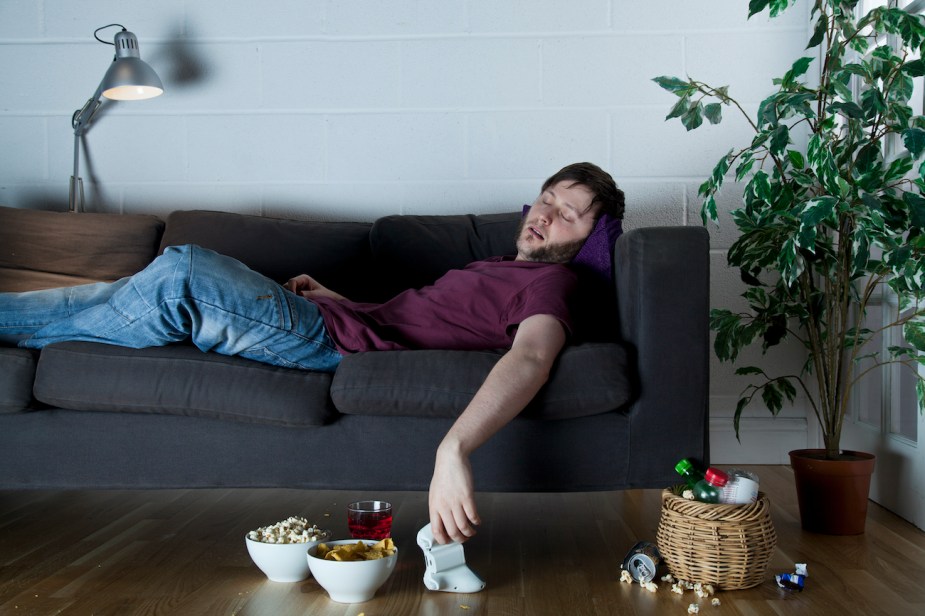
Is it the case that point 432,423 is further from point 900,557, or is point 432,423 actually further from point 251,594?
point 900,557

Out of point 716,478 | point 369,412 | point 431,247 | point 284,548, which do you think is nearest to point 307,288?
point 431,247

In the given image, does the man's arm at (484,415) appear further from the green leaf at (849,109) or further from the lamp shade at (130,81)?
the lamp shade at (130,81)

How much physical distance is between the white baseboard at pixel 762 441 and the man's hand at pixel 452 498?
158 centimetres

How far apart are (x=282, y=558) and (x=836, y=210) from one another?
4.61 feet

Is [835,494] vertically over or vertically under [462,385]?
under

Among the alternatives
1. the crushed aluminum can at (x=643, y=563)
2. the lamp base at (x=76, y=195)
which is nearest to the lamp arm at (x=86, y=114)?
the lamp base at (x=76, y=195)

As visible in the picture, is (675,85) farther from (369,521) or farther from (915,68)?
(369,521)

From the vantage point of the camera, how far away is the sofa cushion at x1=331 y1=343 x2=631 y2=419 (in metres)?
1.68

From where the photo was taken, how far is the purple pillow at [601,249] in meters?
1.96

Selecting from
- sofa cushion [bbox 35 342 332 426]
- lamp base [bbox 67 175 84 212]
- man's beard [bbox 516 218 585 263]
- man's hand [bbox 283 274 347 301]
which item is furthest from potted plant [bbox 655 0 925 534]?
lamp base [bbox 67 175 84 212]

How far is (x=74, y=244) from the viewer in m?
2.45

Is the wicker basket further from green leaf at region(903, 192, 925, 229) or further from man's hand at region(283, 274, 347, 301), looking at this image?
man's hand at region(283, 274, 347, 301)

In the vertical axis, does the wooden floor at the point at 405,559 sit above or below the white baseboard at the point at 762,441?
below

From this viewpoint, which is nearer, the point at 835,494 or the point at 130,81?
the point at 835,494
